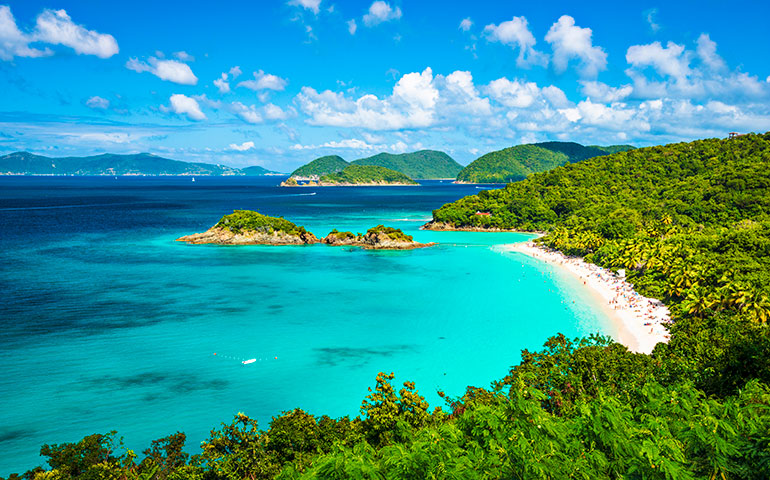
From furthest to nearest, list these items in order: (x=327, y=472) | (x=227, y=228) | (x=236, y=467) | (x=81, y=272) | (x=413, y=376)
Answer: (x=227, y=228), (x=81, y=272), (x=413, y=376), (x=236, y=467), (x=327, y=472)

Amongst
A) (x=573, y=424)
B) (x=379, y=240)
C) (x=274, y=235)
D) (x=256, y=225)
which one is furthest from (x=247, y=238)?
(x=573, y=424)

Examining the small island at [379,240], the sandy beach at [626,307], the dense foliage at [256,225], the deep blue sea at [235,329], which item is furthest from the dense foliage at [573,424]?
the dense foliage at [256,225]

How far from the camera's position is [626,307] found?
47.7 meters

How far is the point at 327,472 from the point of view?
472 inches

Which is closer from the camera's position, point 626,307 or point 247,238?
point 626,307

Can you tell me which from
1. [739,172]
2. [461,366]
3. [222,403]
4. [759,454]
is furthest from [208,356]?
[739,172]

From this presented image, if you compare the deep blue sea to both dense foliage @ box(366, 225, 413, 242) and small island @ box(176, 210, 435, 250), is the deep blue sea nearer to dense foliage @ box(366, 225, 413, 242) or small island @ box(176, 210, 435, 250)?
dense foliage @ box(366, 225, 413, 242)

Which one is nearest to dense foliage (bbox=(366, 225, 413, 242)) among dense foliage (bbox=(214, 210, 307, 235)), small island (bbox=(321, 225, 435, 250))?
small island (bbox=(321, 225, 435, 250))

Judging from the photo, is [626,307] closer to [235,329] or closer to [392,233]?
[235,329]

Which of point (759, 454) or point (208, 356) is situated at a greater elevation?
point (759, 454)

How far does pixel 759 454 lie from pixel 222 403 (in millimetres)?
27930

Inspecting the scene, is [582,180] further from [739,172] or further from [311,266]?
[311,266]

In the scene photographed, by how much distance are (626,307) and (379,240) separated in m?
51.5

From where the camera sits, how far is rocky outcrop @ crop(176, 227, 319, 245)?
92.8 m
